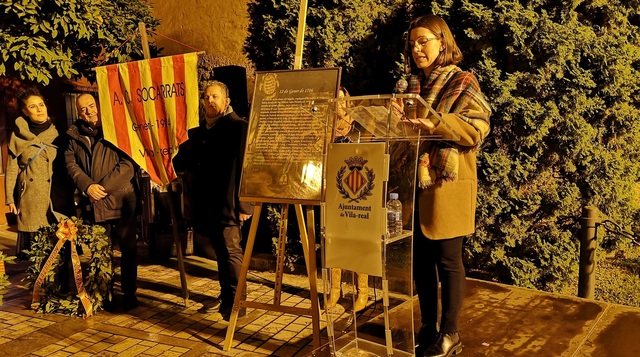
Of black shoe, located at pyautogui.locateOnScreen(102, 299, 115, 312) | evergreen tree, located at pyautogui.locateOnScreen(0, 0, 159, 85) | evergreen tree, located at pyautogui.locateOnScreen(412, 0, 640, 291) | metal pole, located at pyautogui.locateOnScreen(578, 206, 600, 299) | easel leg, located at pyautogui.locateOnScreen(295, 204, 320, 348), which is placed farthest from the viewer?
evergreen tree, located at pyautogui.locateOnScreen(0, 0, 159, 85)

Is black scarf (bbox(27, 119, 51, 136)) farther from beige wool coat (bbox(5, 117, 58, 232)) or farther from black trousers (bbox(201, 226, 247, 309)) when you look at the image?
black trousers (bbox(201, 226, 247, 309))

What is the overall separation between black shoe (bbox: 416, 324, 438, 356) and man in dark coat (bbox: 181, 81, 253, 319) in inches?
64.7

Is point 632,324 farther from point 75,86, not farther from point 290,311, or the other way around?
point 75,86

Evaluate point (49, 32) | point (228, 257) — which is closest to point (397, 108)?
point (228, 257)

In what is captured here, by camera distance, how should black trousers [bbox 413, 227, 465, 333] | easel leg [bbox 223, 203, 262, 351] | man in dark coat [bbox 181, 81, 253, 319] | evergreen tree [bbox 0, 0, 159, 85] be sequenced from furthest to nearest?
evergreen tree [bbox 0, 0, 159, 85] < man in dark coat [bbox 181, 81, 253, 319] < easel leg [bbox 223, 203, 262, 351] < black trousers [bbox 413, 227, 465, 333]

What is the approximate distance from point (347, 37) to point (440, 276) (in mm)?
3157

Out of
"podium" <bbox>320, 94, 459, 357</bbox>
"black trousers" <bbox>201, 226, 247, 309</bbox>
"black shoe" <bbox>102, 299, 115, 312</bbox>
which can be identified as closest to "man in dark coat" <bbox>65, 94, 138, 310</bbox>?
"black shoe" <bbox>102, 299, 115, 312</bbox>

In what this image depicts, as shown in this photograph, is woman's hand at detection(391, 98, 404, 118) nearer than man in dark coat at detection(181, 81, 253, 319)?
Yes

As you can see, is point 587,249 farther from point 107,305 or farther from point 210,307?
point 107,305

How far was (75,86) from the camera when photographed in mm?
10266

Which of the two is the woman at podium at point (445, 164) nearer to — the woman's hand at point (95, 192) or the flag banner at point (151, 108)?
the flag banner at point (151, 108)

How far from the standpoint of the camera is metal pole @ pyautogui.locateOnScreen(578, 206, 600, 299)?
4191 millimetres

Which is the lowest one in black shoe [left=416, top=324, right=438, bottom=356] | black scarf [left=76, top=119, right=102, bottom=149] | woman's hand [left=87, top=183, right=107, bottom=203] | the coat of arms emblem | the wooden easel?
black shoe [left=416, top=324, right=438, bottom=356]

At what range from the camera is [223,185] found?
4.35 metres
